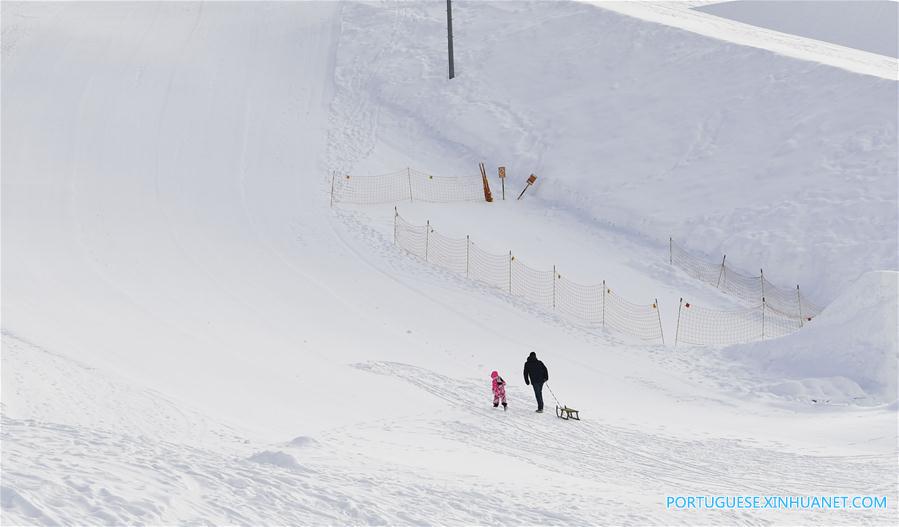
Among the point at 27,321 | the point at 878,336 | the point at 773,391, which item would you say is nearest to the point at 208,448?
the point at 27,321

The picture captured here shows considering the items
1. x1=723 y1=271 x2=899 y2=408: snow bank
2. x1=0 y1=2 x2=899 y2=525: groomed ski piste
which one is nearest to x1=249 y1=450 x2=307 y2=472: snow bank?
x1=0 y1=2 x2=899 y2=525: groomed ski piste

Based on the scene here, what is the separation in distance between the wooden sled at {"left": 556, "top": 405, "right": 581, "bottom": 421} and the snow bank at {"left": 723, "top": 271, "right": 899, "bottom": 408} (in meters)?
→ 4.74

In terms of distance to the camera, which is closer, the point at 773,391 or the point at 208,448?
the point at 208,448

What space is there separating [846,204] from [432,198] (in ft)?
39.9

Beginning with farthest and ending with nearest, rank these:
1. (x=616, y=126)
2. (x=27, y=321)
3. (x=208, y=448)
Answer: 1. (x=616, y=126)
2. (x=27, y=321)
3. (x=208, y=448)

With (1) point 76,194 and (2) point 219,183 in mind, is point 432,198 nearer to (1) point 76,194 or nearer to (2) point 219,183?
(2) point 219,183

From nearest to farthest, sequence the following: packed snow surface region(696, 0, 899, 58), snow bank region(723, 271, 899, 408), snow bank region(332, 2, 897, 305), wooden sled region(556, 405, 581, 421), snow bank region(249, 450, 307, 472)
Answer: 1. snow bank region(249, 450, 307, 472)
2. wooden sled region(556, 405, 581, 421)
3. snow bank region(723, 271, 899, 408)
4. snow bank region(332, 2, 897, 305)
5. packed snow surface region(696, 0, 899, 58)

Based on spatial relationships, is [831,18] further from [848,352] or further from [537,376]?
[537,376]

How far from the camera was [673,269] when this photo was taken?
1040 inches

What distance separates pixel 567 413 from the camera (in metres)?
17.1

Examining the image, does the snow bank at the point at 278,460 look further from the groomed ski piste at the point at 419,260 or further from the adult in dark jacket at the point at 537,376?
the adult in dark jacket at the point at 537,376

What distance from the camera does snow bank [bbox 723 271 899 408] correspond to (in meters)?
18.7

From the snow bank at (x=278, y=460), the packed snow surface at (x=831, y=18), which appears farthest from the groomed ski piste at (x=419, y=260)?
the packed snow surface at (x=831, y=18)

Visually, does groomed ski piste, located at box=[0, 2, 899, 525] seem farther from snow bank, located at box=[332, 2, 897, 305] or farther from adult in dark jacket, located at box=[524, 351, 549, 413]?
adult in dark jacket, located at box=[524, 351, 549, 413]
